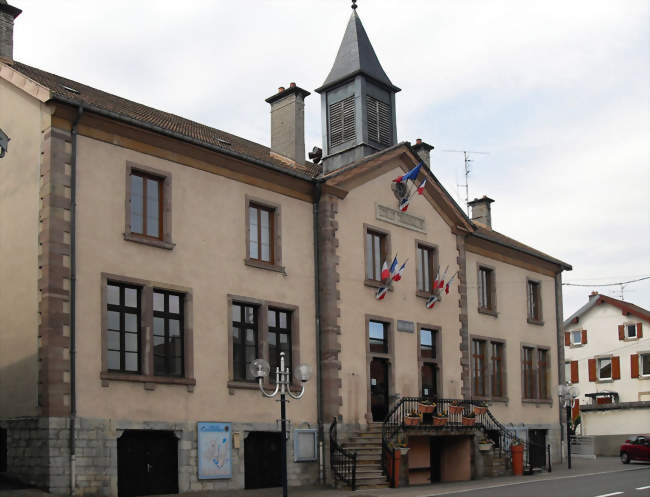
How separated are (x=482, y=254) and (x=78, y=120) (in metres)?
18.3

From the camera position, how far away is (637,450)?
37.5m

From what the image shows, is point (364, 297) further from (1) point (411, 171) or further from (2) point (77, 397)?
(2) point (77, 397)

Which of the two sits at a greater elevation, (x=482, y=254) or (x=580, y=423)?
(x=482, y=254)

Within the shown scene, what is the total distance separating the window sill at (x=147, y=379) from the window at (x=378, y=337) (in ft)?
23.5

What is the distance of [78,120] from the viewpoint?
2120 centimetres

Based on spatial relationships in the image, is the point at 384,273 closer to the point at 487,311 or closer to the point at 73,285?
the point at 487,311

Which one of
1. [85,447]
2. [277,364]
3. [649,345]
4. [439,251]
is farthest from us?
[649,345]

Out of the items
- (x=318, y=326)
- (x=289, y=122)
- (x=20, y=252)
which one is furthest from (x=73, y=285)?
(x=289, y=122)

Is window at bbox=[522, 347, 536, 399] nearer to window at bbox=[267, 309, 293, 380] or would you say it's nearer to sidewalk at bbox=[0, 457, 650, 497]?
sidewalk at bbox=[0, 457, 650, 497]

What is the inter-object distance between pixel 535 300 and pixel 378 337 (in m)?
12.2

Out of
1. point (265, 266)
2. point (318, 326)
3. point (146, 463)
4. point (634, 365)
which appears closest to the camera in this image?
point (146, 463)

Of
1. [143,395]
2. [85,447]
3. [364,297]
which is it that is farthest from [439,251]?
[85,447]

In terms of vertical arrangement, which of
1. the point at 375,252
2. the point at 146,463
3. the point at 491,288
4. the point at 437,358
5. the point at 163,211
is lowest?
the point at 146,463

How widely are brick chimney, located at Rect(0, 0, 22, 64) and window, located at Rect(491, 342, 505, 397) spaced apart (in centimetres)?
1985
